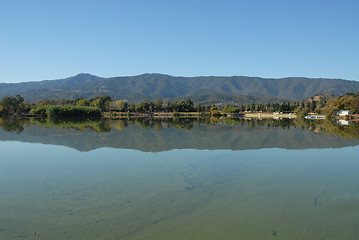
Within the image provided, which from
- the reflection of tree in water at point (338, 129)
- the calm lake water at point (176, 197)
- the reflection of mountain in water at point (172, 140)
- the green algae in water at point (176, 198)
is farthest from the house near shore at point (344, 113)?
the green algae in water at point (176, 198)

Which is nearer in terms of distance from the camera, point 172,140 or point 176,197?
point 176,197

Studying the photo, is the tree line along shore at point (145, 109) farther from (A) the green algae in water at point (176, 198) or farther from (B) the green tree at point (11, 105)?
(A) the green algae in water at point (176, 198)

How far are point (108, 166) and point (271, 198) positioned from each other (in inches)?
300

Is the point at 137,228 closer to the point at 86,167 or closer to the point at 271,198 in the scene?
the point at 271,198

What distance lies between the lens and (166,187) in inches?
381

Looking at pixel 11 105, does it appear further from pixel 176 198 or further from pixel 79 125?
pixel 176 198

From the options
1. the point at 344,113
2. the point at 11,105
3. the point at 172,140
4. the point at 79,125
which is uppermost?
the point at 11,105

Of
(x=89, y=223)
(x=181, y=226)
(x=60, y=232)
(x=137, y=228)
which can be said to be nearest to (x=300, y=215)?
(x=181, y=226)

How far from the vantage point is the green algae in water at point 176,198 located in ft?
20.7

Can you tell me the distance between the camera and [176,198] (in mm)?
8492

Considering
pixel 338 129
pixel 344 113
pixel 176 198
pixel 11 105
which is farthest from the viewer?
pixel 11 105

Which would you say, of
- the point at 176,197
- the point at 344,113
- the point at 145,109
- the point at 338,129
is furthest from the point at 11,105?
the point at 344,113

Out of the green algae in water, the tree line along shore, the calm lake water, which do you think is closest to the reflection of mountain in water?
the calm lake water

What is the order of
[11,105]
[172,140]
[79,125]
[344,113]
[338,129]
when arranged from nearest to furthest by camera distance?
[172,140]
[338,129]
[79,125]
[344,113]
[11,105]
